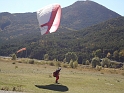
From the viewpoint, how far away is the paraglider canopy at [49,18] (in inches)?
915

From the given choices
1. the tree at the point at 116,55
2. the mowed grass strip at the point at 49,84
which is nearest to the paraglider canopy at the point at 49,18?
the mowed grass strip at the point at 49,84

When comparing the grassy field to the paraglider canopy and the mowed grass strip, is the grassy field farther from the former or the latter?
the paraglider canopy

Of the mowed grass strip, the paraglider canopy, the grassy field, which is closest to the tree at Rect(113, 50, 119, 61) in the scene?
the grassy field

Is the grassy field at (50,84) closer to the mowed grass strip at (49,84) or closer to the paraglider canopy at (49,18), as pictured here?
the mowed grass strip at (49,84)

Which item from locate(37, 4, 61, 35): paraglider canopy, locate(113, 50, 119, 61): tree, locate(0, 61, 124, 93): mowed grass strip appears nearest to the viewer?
locate(0, 61, 124, 93): mowed grass strip

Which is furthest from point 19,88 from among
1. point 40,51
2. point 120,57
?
point 40,51

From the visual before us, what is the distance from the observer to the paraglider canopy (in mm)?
23253

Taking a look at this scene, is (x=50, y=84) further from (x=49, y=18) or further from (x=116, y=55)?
(x=116, y=55)

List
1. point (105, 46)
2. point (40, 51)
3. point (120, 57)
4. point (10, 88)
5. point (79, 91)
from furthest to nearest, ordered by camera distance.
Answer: point (40, 51) → point (105, 46) → point (120, 57) → point (79, 91) → point (10, 88)

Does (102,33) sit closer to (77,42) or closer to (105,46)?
(77,42)

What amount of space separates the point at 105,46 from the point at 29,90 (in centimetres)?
12986

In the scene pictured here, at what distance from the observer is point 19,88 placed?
18391 mm

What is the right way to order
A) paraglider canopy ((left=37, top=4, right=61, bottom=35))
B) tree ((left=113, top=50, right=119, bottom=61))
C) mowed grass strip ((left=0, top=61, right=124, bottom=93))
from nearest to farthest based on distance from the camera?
mowed grass strip ((left=0, top=61, right=124, bottom=93)) → paraglider canopy ((left=37, top=4, right=61, bottom=35)) → tree ((left=113, top=50, right=119, bottom=61))

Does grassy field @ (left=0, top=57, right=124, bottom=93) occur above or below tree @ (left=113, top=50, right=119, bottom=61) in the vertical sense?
below
